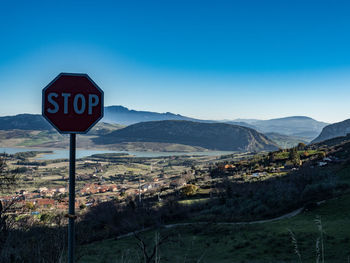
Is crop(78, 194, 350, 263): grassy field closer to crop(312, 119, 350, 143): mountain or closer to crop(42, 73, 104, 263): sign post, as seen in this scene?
crop(42, 73, 104, 263): sign post

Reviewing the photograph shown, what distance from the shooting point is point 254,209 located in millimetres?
24766

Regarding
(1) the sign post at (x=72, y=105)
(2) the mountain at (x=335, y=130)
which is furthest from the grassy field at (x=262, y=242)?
(2) the mountain at (x=335, y=130)

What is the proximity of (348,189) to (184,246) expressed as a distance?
52.4ft

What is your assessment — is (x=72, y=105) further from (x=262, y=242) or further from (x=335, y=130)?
(x=335, y=130)

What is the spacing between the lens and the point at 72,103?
237cm

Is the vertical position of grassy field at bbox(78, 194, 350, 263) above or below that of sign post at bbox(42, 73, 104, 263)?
below

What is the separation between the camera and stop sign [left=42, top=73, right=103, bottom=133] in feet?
7.57

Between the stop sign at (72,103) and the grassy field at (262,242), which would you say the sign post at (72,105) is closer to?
the stop sign at (72,103)

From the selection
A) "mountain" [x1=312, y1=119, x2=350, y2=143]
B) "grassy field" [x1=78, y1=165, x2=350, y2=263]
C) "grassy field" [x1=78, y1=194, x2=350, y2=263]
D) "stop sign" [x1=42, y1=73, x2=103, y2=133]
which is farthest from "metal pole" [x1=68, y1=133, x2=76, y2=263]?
"mountain" [x1=312, y1=119, x2=350, y2=143]

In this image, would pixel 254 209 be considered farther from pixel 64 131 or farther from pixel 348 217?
pixel 64 131

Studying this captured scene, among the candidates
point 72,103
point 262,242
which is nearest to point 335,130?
point 262,242

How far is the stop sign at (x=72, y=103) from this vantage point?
231 cm

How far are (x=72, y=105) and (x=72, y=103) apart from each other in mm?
18

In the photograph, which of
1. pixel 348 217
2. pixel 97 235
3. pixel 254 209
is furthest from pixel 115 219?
pixel 348 217
